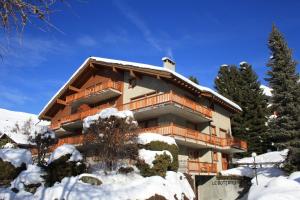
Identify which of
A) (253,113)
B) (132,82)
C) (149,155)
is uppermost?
(132,82)

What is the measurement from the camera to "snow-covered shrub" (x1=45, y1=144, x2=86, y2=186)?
784 inches

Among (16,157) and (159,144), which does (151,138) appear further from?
(16,157)

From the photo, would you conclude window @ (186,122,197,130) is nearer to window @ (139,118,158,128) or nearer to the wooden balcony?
window @ (139,118,158,128)

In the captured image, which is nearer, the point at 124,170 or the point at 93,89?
the point at 124,170

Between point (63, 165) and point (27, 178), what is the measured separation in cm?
234

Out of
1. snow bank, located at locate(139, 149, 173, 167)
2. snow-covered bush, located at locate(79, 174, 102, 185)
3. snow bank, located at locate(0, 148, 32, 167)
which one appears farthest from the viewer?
snow bank, located at locate(0, 148, 32, 167)

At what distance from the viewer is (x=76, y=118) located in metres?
33.7

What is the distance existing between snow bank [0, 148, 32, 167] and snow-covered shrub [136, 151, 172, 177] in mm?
8203

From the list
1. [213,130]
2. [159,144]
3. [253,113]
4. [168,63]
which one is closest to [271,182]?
[159,144]

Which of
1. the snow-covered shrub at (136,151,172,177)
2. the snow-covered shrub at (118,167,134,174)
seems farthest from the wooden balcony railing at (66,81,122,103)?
the snow-covered shrub at (136,151,172,177)

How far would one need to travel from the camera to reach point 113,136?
2052cm

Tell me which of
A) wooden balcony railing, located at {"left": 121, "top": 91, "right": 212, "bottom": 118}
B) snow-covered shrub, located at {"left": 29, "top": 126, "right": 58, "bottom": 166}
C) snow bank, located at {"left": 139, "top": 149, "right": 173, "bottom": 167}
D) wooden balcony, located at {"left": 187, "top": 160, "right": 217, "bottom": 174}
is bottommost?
wooden balcony, located at {"left": 187, "top": 160, "right": 217, "bottom": 174}

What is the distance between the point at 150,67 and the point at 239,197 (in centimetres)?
1419

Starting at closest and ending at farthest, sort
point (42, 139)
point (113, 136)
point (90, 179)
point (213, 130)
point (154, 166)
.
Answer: point (90, 179), point (154, 166), point (113, 136), point (42, 139), point (213, 130)
